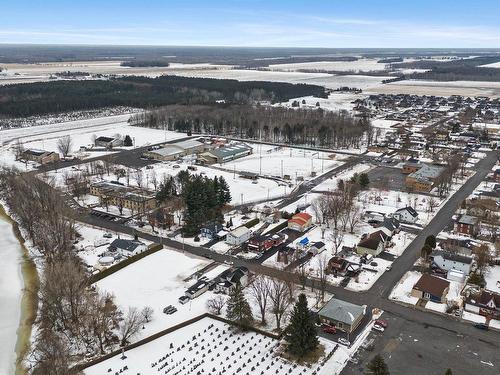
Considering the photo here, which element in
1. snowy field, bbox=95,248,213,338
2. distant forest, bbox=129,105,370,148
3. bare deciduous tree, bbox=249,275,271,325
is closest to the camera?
bare deciduous tree, bbox=249,275,271,325

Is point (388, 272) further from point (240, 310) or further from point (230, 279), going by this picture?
point (240, 310)

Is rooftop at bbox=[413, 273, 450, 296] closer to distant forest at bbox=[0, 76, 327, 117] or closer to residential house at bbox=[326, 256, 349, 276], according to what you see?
residential house at bbox=[326, 256, 349, 276]

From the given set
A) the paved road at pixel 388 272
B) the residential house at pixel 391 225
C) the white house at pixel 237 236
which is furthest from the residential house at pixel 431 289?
the white house at pixel 237 236

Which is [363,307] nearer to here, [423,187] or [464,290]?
[464,290]

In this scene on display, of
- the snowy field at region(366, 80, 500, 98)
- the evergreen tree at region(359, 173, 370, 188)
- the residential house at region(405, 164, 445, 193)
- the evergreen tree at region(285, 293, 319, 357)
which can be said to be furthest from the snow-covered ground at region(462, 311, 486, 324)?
the snowy field at region(366, 80, 500, 98)

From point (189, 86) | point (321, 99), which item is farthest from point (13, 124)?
point (321, 99)
